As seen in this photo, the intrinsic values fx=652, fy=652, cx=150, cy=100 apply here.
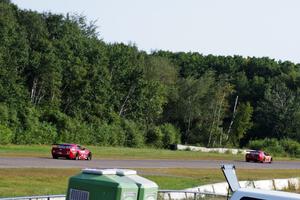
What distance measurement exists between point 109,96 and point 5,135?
2957 centimetres

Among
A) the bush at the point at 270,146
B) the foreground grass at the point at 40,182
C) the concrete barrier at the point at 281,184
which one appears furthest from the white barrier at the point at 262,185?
the bush at the point at 270,146

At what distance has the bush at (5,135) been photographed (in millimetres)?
56209

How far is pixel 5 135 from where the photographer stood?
56.9m

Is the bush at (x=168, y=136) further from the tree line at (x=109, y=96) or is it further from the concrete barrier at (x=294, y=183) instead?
the concrete barrier at (x=294, y=183)

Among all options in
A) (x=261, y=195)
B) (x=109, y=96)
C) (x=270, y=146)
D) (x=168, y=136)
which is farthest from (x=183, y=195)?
(x=270, y=146)

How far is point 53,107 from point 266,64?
82.7 metres

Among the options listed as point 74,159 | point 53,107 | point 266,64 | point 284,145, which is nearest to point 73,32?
point 53,107

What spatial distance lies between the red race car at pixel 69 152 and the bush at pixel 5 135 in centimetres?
1503

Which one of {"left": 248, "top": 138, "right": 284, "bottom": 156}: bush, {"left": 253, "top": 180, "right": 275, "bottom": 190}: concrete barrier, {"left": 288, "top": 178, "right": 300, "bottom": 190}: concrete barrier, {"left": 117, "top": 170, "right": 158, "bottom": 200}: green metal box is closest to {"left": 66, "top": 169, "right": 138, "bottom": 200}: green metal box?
{"left": 117, "top": 170, "right": 158, "bottom": 200}: green metal box

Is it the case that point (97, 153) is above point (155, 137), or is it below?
below

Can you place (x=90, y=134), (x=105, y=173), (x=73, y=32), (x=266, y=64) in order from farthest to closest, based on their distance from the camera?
(x=266, y=64)
(x=73, y=32)
(x=90, y=134)
(x=105, y=173)

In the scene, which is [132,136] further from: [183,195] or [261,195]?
[261,195]

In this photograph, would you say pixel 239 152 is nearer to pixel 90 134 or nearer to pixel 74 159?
pixel 90 134

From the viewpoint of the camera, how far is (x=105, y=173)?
7.30 m
